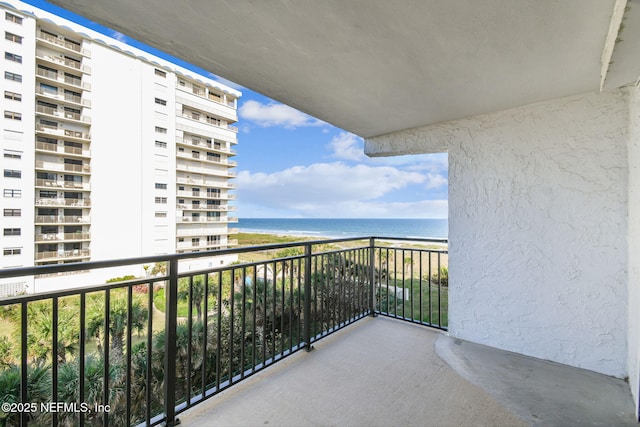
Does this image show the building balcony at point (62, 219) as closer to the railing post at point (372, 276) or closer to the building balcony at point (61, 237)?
the building balcony at point (61, 237)

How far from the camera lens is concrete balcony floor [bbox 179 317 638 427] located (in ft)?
5.09

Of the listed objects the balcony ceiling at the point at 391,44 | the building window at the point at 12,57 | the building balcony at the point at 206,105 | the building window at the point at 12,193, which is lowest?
the building window at the point at 12,193

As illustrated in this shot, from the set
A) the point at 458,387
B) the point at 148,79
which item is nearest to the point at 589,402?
the point at 458,387

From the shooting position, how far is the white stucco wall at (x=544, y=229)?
1.99 meters

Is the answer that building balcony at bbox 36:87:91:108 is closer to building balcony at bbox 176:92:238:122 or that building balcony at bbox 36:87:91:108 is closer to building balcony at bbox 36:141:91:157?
building balcony at bbox 36:141:91:157

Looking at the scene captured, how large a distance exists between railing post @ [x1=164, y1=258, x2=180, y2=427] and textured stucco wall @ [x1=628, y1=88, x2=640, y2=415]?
9.29 feet

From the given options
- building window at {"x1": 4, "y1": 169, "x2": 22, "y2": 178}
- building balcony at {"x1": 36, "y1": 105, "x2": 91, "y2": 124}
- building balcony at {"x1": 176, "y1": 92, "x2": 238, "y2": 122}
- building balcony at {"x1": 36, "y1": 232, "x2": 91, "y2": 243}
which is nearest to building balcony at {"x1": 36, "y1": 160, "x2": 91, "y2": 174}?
building window at {"x1": 4, "y1": 169, "x2": 22, "y2": 178}

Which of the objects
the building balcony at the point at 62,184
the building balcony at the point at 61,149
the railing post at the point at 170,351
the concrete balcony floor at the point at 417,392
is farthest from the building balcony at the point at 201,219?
the railing post at the point at 170,351

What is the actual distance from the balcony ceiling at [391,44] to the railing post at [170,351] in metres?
1.28

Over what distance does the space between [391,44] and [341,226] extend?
30034mm

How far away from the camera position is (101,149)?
1767 cm

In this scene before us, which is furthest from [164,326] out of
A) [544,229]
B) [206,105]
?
[206,105]

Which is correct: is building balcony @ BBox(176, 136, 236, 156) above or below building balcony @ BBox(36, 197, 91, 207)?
above

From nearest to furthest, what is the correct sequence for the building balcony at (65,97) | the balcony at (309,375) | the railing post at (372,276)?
the balcony at (309,375) < the railing post at (372,276) < the building balcony at (65,97)
